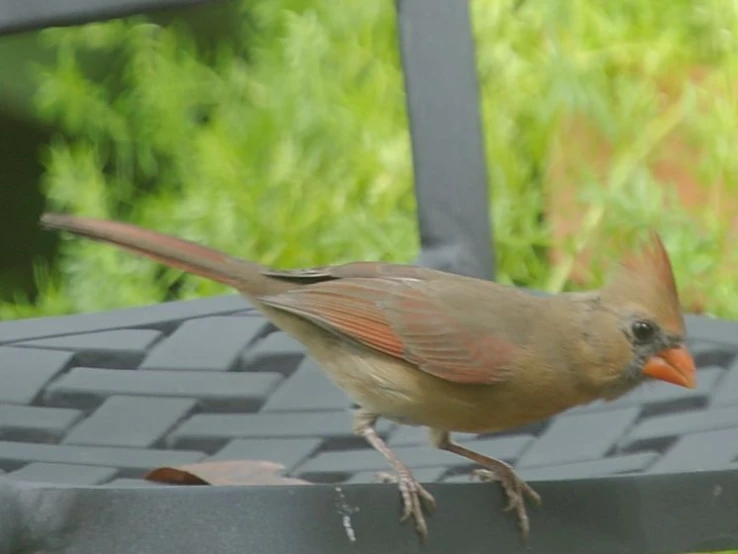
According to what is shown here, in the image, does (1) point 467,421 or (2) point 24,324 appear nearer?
(1) point 467,421

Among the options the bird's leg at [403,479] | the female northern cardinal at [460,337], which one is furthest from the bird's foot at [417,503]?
the female northern cardinal at [460,337]

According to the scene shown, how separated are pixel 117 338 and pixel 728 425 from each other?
0.92m

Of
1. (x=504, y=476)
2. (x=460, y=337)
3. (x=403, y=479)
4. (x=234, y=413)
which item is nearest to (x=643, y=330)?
(x=460, y=337)

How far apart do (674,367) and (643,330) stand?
2.6 inches

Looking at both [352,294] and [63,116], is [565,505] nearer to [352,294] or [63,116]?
[352,294]

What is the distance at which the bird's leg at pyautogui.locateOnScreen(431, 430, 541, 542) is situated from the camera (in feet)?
5.05

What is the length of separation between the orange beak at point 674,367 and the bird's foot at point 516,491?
28 centimetres

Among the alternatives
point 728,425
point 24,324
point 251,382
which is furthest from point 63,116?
point 728,425

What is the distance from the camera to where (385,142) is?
3123mm

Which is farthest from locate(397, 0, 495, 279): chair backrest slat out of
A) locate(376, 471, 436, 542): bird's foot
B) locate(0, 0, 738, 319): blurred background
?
locate(376, 471, 436, 542): bird's foot

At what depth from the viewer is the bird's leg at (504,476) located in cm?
154

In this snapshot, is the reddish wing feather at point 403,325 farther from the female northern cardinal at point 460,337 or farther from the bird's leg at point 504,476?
the bird's leg at point 504,476

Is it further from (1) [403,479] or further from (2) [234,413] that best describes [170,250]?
(1) [403,479]

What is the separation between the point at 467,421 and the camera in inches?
76.5
